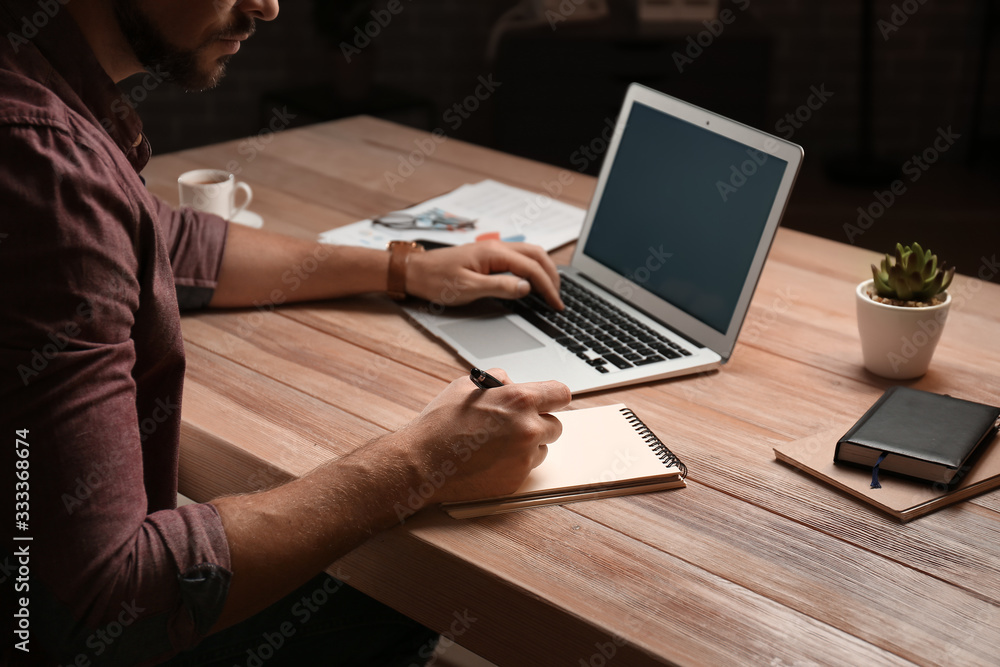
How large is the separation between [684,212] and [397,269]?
401mm

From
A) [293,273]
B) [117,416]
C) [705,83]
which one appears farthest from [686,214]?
[705,83]

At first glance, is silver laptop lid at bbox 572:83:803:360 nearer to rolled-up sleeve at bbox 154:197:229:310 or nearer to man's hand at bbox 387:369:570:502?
man's hand at bbox 387:369:570:502

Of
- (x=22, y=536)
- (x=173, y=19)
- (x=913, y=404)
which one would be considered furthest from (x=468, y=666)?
(x=173, y=19)

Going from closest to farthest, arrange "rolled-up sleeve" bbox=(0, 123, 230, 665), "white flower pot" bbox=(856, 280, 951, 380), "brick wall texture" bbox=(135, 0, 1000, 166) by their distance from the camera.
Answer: "rolled-up sleeve" bbox=(0, 123, 230, 665)
"white flower pot" bbox=(856, 280, 951, 380)
"brick wall texture" bbox=(135, 0, 1000, 166)

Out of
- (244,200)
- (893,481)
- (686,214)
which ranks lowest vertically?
(244,200)

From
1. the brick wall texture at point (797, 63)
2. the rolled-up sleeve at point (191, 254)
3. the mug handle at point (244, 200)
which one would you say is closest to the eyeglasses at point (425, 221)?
the mug handle at point (244, 200)

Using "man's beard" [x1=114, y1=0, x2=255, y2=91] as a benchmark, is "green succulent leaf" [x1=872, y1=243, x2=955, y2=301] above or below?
below

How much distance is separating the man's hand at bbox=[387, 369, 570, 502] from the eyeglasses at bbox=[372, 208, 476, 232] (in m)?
0.69

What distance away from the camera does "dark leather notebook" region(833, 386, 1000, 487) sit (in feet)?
2.91

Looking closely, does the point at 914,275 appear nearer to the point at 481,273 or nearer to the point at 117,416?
the point at 481,273

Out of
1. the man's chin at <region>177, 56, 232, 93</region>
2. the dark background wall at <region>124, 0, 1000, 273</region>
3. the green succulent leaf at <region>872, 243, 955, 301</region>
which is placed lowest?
the dark background wall at <region>124, 0, 1000, 273</region>

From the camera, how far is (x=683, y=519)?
859 millimetres

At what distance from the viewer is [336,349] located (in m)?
1.19

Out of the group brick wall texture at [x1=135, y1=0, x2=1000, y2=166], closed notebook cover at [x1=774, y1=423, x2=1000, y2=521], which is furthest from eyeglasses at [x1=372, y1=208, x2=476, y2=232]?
brick wall texture at [x1=135, y1=0, x2=1000, y2=166]
